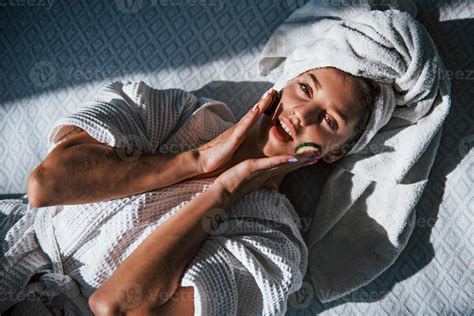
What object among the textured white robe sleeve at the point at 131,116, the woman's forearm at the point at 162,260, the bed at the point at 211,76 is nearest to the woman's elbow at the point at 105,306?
the woman's forearm at the point at 162,260

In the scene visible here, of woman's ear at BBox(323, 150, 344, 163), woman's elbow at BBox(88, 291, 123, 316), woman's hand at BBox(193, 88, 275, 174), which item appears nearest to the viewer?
woman's elbow at BBox(88, 291, 123, 316)

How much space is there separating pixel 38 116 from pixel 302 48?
2.52 feet

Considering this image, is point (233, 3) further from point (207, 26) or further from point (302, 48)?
point (302, 48)

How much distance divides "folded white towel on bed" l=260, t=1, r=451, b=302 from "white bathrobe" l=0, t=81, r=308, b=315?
5.6 inches

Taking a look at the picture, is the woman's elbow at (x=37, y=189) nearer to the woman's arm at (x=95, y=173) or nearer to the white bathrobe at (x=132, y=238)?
the woman's arm at (x=95, y=173)

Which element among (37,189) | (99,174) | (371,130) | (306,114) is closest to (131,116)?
(99,174)

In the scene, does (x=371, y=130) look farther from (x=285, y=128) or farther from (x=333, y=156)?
(x=285, y=128)

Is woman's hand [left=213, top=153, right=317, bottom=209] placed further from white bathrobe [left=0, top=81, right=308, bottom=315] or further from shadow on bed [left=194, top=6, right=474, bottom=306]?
shadow on bed [left=194, top=6, right=474, bottom=306]

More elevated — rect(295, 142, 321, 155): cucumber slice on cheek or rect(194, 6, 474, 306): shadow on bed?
rect(295, 142, 321, 155): cucumber slice on cheek

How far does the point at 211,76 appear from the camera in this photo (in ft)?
4.67

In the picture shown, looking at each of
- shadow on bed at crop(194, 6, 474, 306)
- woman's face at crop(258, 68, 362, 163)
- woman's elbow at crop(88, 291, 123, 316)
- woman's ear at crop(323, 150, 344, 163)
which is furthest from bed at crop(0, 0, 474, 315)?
woman's elbow at crop(88, 291, 123, 316)

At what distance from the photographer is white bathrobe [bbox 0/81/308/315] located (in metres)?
1.10

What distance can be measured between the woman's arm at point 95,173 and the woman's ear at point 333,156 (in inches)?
12.5

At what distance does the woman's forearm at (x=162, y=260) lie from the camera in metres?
1.02
